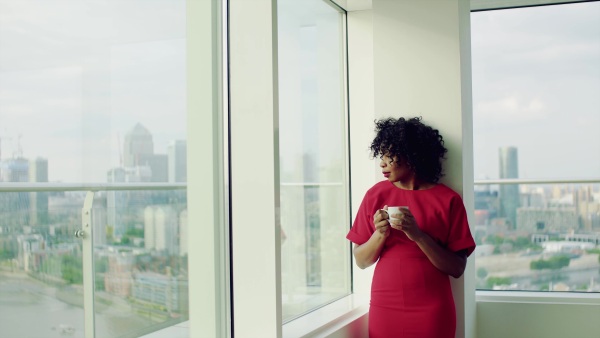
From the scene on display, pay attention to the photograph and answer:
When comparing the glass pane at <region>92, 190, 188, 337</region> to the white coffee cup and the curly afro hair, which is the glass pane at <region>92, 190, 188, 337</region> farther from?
the curly afro hair

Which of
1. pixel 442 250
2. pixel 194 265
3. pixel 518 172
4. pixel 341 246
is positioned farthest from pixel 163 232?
pixel 518 172

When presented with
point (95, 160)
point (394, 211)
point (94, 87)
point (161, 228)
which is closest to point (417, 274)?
point (394, 211)

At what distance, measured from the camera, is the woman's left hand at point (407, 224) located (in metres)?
3.07

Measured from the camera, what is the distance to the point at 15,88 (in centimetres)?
204

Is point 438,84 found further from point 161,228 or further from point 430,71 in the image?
point 161,228

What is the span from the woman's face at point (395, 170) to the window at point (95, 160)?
3.53 feet

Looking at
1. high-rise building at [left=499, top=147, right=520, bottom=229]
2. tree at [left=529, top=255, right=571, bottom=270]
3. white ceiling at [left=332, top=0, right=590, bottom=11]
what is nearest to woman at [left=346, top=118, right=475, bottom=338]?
white ceiling at [left=332, top=0, right=590, bottom=11]

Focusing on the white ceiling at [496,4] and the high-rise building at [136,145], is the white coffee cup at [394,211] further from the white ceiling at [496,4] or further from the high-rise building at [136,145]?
the white ceiling at [496,4]

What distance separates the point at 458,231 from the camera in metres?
3.27

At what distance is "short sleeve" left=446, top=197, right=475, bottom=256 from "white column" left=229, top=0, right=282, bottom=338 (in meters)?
0.91

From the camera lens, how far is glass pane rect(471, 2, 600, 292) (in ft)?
14.4

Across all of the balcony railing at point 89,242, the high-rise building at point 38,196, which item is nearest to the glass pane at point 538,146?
the balcony railing at point 89,242

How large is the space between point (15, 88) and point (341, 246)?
8.04 feet

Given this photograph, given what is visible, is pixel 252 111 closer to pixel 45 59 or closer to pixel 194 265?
pixel 194 265
